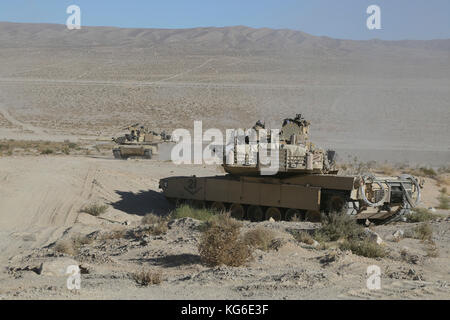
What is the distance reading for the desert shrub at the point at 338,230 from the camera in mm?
13125

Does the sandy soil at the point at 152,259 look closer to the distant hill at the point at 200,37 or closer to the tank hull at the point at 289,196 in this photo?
the tank hull at the point at 289,196

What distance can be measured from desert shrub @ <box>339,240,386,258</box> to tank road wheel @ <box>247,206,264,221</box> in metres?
5.84

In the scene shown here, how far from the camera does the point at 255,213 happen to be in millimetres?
18125

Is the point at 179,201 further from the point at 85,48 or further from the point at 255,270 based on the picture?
the point at 85,48

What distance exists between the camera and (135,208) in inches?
766

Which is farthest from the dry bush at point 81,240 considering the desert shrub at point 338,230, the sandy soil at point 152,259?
the desert shrub at point 338,230

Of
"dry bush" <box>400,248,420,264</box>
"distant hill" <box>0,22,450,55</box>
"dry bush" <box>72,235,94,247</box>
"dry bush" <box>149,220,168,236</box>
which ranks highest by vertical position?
"distant hill" <box>0,22,450,55</box>

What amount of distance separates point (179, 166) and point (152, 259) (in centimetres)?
1698

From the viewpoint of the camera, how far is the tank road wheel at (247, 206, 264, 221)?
17883 millimetres

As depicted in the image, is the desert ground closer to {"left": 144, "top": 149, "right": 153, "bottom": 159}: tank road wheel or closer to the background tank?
the background tank

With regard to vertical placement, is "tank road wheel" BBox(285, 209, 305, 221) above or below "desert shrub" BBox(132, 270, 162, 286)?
below

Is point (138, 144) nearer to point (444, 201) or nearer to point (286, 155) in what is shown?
point (444, 201)

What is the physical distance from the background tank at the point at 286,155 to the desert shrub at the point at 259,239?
466 centimetres

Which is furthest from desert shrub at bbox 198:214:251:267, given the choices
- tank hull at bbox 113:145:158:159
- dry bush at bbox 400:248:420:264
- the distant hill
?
the distant hill
